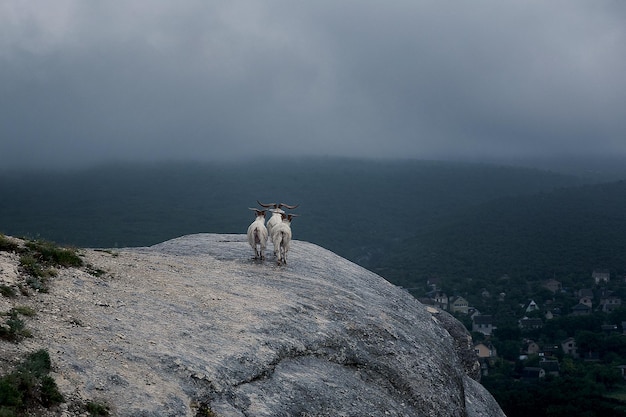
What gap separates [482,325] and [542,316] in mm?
8920

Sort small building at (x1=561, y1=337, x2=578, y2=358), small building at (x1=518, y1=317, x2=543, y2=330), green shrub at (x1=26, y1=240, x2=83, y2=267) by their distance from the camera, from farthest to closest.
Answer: small building at (x1=518, y1=317, x2=543, y2=330)
small building at (x1=561, y1=337, x2=578, y2=358)
green shrub at (x1=26, y1=240, x2=83, y2=267)

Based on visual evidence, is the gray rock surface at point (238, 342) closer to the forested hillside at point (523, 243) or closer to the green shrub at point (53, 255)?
the green shrub at point (53, 255)

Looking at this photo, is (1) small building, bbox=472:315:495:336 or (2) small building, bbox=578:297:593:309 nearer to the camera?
(1) small building, bbox=472:315:495:336

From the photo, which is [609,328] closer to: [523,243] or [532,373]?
[532,373]

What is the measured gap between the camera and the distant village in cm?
6484

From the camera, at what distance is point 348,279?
2144cm

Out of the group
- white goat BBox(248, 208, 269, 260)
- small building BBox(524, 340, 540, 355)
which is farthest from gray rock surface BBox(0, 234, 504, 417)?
small building BBox(524, 340, 540, 355)

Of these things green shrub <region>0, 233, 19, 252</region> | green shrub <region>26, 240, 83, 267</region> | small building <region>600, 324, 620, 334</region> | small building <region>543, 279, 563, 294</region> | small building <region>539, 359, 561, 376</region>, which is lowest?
small building <region>539, 359, 561, 376</region>

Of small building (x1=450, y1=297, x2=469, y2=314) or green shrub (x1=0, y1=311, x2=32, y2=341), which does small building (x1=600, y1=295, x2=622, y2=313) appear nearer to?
small building (x1=450, y1=297, x2=469, y2=314)

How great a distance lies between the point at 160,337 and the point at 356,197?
147 meters

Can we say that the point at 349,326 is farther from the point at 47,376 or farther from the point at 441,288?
the point at 441,288

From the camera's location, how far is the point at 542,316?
8444cm

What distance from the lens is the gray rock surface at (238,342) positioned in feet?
37.9

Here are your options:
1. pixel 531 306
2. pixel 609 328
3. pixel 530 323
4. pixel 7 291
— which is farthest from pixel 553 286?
pixel 7 291
